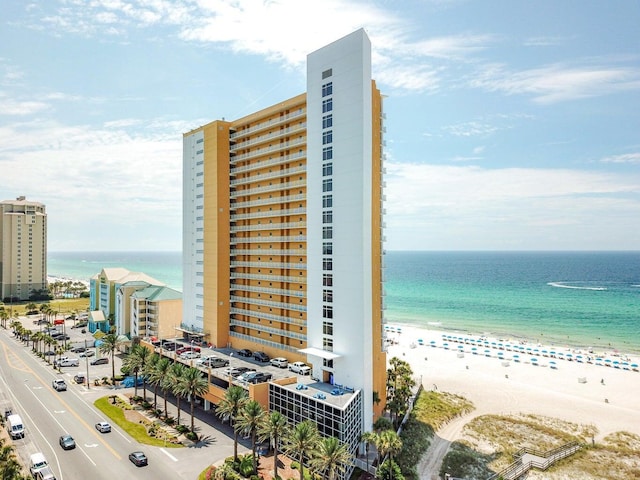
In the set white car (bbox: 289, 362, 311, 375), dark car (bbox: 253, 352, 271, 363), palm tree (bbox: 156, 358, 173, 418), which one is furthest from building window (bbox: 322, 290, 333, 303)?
palm tree (bbox: 156, 358, 173, 418)

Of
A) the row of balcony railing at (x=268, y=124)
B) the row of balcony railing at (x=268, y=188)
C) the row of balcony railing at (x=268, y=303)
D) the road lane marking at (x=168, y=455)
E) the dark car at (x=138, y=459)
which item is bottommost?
the road lane marking at (x=168, y=455)

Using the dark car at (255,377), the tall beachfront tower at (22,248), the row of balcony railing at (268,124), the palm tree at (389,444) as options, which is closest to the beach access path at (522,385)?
the palm tree at (389,444)

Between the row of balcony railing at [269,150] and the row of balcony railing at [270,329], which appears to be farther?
the row of balcony railing at [269,150]

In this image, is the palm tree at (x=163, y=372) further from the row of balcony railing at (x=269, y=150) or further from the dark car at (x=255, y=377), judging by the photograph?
the row of balcony railing at (x=269, y=150)

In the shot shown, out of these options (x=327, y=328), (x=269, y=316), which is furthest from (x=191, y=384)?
(x=327, y=328)

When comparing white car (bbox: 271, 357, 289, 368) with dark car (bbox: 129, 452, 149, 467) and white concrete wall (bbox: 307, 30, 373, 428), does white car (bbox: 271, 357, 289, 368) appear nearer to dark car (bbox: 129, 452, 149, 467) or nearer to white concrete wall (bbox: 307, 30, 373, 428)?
white concrete wall (bbox: 307, 30, 373, 428)

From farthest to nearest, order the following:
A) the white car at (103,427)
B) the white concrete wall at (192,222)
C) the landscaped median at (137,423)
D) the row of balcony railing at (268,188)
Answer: the white concrete wall at (192,222)
the row of balcony railing at (268,188)
the white car at (103,427)
the landscaped median at (137,423)

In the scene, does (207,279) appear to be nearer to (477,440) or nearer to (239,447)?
(239,447)

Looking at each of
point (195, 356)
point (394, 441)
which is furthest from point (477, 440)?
point (195, 356)
